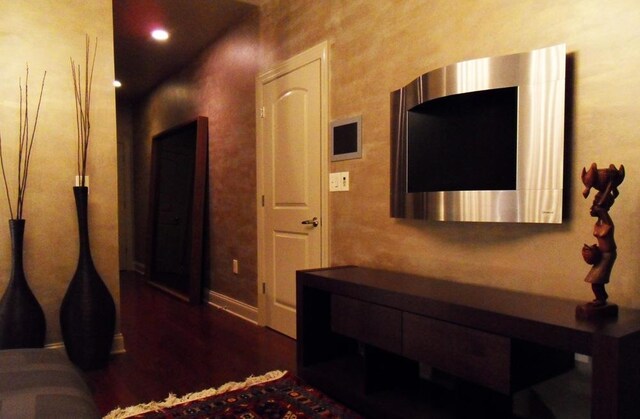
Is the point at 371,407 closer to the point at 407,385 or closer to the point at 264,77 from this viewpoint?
the point at 407,385

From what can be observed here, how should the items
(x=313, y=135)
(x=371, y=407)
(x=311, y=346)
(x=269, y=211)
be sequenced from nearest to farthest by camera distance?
(x=371, y=407)
(x=311, y=346)
(x=313, y=135)
(x=269, y=211)

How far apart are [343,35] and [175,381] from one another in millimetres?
2357

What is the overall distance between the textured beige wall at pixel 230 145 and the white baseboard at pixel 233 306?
5cm

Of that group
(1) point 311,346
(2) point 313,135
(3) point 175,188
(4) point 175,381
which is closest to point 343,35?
(2) point 313,135

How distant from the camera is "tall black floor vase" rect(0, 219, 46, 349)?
2.46 m

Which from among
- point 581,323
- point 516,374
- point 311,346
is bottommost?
point 311,346

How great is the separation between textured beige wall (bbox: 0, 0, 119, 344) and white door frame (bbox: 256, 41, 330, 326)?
113 cm

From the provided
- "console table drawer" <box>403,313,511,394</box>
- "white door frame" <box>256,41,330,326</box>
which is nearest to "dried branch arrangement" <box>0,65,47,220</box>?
"white door frame" <box>256,41,330,326</box>

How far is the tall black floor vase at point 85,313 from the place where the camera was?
261 cm

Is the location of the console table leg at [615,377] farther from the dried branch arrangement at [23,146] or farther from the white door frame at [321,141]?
the dried branch arrangement at [23,146]

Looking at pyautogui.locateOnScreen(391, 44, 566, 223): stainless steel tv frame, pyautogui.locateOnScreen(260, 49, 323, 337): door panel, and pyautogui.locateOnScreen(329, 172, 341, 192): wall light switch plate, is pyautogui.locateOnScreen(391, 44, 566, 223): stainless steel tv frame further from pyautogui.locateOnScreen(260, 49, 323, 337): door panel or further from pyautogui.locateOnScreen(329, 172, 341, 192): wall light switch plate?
pyautogui.locateOnScreen(260, 49, 323, 337): door panel

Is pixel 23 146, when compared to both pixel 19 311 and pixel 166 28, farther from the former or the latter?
pixel 166 28

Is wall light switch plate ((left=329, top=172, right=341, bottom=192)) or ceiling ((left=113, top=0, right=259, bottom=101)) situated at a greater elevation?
ceiling ((left=113, top=0, right=259, bottom=101))

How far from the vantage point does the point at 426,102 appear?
6.85ft
